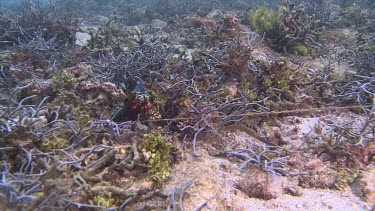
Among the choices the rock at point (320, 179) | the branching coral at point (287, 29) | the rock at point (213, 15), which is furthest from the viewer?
the rock at point (213, 15)

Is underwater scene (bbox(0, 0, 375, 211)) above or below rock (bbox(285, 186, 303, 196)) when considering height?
above

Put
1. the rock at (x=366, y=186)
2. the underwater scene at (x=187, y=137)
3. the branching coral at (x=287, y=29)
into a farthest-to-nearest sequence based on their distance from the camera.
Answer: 1. the branching coral at (x=287, y=29)
2. the rock at (x=366, y=186)
3. the underwater scene at (x=187, y=137)

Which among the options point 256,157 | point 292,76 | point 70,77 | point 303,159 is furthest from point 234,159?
point 70,77

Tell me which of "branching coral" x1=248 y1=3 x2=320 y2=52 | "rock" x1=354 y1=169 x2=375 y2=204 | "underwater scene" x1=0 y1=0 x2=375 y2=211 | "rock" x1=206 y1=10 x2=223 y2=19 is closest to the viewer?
"underwater scene" x1=0 y1=0 x2=375 y2=211

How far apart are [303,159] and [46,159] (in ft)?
9.40

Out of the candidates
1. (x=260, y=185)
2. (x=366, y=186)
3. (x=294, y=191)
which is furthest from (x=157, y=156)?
(x=366, y=186)

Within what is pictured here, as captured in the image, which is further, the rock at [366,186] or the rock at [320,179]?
the rock at [320,179]

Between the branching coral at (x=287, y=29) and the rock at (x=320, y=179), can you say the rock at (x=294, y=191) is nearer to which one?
the rock at (x=320, y=179)

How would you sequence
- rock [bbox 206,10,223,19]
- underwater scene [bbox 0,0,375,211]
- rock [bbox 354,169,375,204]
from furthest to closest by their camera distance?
rock [bbox 206,10,223,19] → rock [bbox 354,169,375,204] → underwater scene [bbox 0,0,375,211]

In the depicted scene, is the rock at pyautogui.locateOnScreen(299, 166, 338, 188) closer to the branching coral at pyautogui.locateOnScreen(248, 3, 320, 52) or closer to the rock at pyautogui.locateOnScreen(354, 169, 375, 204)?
the rock at pyautogui.locateOnScreen(354, 169, 375, 204)

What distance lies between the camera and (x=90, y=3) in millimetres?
17469

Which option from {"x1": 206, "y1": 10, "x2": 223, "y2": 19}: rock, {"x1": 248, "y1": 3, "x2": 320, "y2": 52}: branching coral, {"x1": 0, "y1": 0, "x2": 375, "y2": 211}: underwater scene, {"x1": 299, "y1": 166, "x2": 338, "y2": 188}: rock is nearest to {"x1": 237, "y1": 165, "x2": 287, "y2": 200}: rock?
{"x1": 0, "y1": 0, "x2": 375, "y2": 211}: underwater scene

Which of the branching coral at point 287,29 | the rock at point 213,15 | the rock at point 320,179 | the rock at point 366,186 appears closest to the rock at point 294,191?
the rock at point 320,179

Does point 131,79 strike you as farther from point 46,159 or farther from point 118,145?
point 46,159
